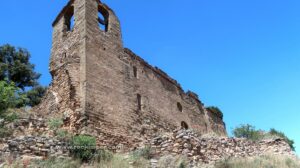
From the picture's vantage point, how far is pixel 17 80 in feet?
85.1

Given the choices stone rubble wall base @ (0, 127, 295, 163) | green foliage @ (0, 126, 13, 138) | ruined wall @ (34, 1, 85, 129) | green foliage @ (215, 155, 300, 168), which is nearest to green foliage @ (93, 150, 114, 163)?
stone rubble wall base @ (0, 127, 295, 163)

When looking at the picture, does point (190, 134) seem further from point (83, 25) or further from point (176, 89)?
point (176, 89)

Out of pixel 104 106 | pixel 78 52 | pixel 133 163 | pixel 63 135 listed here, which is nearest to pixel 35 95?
pixel 78 52

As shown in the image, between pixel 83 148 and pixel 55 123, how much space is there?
242 cm

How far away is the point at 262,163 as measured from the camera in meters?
12.3

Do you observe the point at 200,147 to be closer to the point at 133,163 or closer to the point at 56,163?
the point at 133,163

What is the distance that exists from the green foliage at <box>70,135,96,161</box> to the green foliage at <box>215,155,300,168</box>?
388 cm

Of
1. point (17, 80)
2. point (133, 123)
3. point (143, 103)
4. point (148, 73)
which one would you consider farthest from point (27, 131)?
point (17, 80)

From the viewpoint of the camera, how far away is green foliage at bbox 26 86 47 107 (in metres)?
24.5

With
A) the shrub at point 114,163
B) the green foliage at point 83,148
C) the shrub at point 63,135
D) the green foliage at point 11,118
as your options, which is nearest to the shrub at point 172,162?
the shrub at point 114,163

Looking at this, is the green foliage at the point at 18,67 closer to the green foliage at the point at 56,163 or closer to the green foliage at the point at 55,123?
the green foliage at the point at 55,123

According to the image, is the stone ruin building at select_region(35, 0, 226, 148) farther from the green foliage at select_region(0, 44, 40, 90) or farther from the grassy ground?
the green foliage at select_region(0, 44, 40, 90)

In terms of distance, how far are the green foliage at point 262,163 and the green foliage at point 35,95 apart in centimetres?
1555

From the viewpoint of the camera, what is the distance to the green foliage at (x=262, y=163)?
11.8 meters
